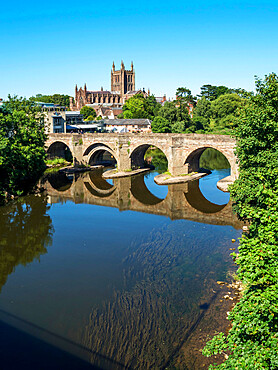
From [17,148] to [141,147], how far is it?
979 inches

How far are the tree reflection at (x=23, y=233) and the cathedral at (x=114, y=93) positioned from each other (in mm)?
134820

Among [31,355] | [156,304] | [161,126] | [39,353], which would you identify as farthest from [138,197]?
[161,126]

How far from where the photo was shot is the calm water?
18344 millimetres

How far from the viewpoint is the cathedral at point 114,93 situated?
579 feet

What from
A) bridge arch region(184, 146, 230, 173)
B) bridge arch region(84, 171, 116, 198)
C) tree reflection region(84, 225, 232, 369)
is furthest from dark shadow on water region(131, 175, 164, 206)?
tree reflection region(84, 225, 232, 369)

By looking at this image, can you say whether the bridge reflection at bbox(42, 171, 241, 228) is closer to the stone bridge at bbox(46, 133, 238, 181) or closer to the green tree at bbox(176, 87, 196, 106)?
the stone bridge at bbox(46, 133, 238, 181)

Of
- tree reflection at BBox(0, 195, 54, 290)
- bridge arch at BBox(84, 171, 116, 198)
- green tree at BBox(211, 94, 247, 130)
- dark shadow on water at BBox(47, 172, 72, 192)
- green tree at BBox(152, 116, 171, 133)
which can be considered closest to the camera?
tree reflection at BBox(0, 195, 54, 290)

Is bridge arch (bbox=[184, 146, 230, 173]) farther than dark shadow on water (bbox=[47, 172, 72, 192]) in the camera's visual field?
Yes

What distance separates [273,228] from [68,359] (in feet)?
40.9

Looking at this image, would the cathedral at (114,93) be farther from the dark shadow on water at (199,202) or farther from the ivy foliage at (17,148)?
the dark shadow on water at (199,202)

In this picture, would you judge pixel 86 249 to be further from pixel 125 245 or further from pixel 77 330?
pixel 77 330

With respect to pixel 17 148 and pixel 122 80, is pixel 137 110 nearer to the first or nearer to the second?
pixel 122 80

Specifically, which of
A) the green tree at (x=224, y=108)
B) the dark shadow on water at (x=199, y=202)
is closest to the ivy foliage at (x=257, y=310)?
the dark shadow on water at (x=199, y=202)

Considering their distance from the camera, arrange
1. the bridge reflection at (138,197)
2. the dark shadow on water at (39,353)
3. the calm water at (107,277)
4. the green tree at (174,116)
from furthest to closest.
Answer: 1. the green tree at (174,116)
2. the bridge reflection at (138,197)
3. the calm water at (107,277)
4. the dark shadow on water at (39,353)
